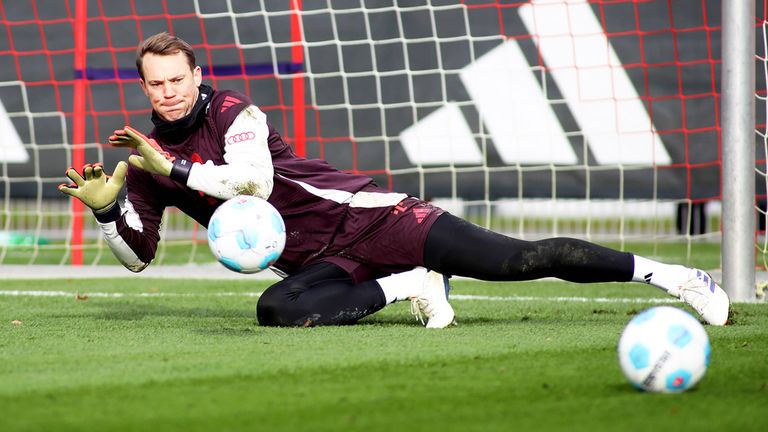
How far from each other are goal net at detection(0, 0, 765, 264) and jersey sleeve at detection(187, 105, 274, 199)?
14.1ft

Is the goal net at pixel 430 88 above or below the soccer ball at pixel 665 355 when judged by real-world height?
above

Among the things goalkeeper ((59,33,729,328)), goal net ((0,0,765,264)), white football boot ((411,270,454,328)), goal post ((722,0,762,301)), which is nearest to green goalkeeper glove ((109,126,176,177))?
goalkeeper ((59,33,729,328))

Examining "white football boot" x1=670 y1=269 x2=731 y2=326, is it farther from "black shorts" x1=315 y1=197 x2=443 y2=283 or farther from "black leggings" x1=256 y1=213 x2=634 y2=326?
"black shorts" x1=315 y1=197 x2=443 y2=283

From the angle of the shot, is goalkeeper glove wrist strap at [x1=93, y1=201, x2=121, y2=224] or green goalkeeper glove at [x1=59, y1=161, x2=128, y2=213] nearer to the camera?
green goalkeeper glove at [x1=59, y1=161, x2=128, y2=213]

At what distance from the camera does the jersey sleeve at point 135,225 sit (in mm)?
4688

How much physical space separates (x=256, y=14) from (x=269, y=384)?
643 centimetres

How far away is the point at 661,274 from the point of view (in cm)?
450

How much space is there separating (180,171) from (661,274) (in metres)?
2.03

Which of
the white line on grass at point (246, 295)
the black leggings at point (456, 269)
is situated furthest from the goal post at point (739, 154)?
the black leggings at point (456, 269)

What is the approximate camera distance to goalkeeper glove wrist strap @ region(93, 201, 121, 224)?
4590 mm

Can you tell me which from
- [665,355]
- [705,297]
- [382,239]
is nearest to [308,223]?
[382,239]

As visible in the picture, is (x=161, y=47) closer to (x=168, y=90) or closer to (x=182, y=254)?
(x=168, y=90)

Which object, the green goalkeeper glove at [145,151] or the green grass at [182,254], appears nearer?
the green goalkeeper glove at [145,151]

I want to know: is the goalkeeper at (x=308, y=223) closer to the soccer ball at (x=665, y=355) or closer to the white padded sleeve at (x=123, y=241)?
the white padded sleeve at (x=123, y=241)
